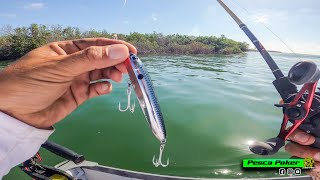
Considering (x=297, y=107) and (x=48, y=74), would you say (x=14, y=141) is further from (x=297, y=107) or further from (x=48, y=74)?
(x=297, y=107)

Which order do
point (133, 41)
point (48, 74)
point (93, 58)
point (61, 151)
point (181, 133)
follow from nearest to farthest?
point (93, 58) → point (48, 74) → point (61, 151) → point (181, 133) → point (133, 41)

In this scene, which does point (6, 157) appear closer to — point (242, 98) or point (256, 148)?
point (256, 148)

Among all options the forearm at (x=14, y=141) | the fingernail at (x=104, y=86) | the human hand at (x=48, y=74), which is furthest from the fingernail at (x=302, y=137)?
the forearm at (x=14, y=141)

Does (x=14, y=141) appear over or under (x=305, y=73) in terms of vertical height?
under

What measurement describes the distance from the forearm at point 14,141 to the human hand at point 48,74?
0.12 meters

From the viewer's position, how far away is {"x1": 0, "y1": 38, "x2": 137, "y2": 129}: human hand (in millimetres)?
2389

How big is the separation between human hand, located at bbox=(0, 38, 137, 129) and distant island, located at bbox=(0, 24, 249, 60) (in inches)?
1470

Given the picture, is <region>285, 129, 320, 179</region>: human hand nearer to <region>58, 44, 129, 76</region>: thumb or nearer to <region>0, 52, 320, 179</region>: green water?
<region>58, 44, 129, 76</region>: thumb

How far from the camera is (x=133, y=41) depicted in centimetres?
5634

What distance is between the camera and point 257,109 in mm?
14148

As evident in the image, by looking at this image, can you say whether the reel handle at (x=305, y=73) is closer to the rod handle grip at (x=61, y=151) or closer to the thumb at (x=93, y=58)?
the thumb at (x=93, y=58)

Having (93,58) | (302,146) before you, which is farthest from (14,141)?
(302,146)

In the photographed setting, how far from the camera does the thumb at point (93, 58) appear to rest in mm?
2348

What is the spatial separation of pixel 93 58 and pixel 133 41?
55060 millimetres
